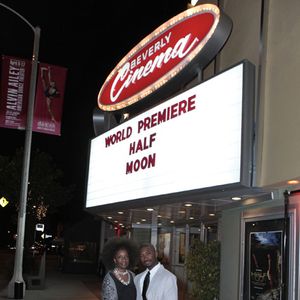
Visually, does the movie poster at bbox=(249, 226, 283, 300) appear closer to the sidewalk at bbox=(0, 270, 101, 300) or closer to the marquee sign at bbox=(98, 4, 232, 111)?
the marquee sign at bbox=(98, 4, 232, 111)

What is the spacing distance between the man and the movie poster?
1657 mm

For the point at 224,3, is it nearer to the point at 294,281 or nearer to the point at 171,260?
the point at 294,281

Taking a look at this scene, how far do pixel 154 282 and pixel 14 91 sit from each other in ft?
39.9

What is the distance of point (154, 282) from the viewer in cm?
605

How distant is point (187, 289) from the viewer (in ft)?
45.1

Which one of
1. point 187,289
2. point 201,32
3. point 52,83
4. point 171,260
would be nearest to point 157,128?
point 201,32

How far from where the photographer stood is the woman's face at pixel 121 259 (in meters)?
5.73

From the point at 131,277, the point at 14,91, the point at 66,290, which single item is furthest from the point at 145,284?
the point at 66,290

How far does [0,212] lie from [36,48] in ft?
228

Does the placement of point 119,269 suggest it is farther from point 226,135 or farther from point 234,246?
point 234,246

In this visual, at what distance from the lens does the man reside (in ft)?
19.7

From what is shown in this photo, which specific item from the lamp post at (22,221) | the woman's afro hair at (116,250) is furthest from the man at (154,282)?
the lamp post at (22,221)

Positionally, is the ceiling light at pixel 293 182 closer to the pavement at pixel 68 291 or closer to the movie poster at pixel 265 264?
the movie poster at pixel 265 264

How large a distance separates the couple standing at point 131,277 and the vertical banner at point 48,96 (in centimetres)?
1134
